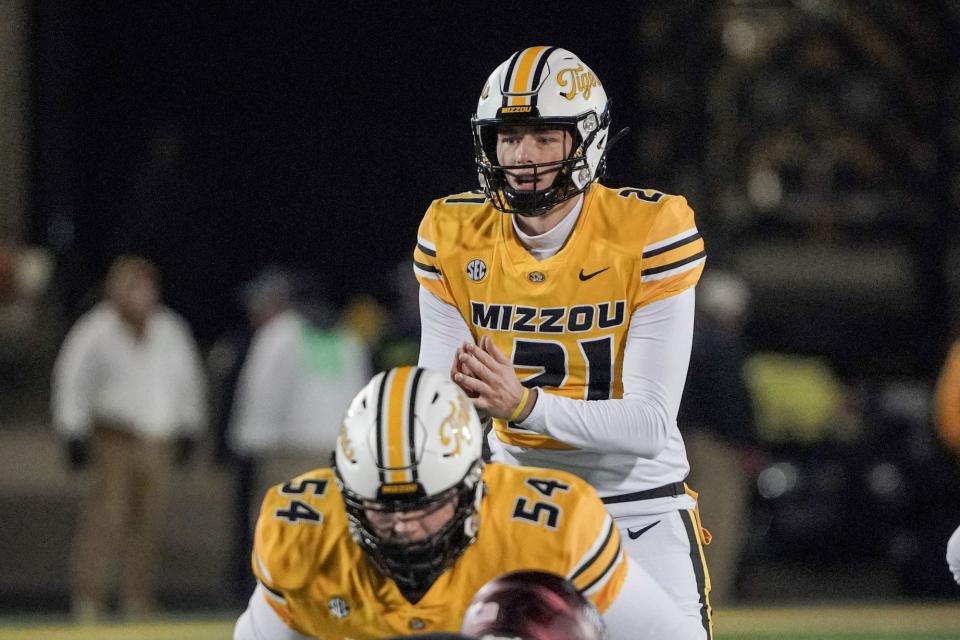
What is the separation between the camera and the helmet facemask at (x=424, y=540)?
3.12 meters

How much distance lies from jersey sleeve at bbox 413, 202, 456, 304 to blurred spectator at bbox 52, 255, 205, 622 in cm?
424

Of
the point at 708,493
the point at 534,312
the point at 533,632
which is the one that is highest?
the point at 534,312

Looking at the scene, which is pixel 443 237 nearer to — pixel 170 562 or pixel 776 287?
pixel 170 562

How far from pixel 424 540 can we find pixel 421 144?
998cm

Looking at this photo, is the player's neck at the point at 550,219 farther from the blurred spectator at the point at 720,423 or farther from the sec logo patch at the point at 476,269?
the blurred spectator at the point at 720,423

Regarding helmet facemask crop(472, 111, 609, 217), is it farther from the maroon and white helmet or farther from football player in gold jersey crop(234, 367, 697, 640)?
the maroon and white helmet

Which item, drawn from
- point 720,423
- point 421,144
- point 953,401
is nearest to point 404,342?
point 720,423

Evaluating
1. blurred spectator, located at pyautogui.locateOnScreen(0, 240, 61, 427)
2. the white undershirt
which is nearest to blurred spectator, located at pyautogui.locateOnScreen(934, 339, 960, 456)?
the white undershirt

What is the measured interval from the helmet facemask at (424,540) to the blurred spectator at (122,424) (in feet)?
16.4

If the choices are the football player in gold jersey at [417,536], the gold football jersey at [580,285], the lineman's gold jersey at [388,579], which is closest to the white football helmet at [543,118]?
the gold football jersey at [580,285]

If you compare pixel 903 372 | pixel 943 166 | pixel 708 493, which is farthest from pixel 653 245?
pixel 943 166

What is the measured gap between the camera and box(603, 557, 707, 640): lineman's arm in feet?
10.5

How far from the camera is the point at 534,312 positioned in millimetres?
3791

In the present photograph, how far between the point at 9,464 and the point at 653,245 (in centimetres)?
759
